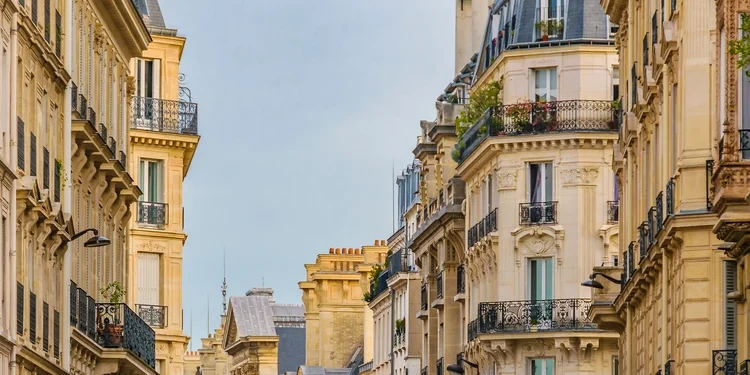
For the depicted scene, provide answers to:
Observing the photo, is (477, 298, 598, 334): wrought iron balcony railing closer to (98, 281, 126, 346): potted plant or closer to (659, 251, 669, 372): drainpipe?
(98, 281, 126, 346): potted plant

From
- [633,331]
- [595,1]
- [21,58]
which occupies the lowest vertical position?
[633,331]

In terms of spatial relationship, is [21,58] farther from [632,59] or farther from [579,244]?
[579,244]

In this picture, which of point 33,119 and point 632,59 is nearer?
point 33,119

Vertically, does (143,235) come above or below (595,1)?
below

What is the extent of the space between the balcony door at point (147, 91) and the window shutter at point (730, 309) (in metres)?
33.2

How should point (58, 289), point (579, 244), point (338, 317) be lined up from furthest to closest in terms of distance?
point (338, 317) → point (579, 244) → point (58, 289)

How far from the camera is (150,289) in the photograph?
70250 mm

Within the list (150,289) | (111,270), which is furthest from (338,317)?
(111,270)

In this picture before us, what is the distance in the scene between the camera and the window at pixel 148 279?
230 ft

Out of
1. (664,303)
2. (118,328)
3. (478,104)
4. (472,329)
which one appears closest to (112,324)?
(118,328)

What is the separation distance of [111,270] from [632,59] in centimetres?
1276

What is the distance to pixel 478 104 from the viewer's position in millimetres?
72625

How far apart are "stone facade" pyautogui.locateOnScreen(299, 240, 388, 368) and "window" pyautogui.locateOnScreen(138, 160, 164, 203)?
5558 centimetres

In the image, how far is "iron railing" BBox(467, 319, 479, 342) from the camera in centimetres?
7238
